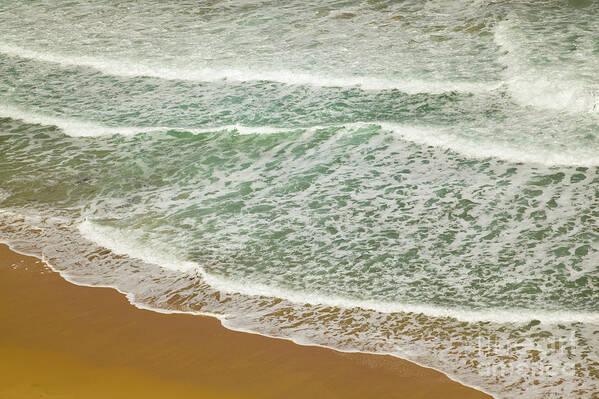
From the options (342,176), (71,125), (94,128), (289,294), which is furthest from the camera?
(71,125)

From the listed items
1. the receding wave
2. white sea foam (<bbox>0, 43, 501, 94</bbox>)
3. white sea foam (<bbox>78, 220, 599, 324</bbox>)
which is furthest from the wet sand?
white sea foam (<bbox>0, 43, 501, 94</bbox>)

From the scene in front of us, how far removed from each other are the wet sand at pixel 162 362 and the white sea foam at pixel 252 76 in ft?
20.2

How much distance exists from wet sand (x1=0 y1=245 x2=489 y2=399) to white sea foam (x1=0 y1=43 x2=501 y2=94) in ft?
20.2

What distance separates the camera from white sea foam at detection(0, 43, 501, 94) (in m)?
10.5

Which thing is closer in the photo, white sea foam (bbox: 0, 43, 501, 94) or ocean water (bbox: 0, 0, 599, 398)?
ocean water (bbox: 0, 0, 599, 398)

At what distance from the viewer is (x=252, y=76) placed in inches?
455

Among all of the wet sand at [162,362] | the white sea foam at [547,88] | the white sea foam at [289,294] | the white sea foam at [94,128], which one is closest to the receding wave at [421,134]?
the white sea foam at [94,128]

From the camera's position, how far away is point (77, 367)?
493cm

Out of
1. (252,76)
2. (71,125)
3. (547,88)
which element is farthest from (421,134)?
(71,125)

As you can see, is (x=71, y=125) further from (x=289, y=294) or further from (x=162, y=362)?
(x=162, y=362)

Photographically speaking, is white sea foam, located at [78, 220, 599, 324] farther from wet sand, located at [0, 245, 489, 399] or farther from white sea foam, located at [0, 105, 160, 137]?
white sea foam, located at [0, 105, 160, 137]

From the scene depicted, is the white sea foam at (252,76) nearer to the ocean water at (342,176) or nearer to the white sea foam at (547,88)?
the ocean water at (342,176)

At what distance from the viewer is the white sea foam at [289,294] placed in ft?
17.6

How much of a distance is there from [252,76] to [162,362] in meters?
7.30
